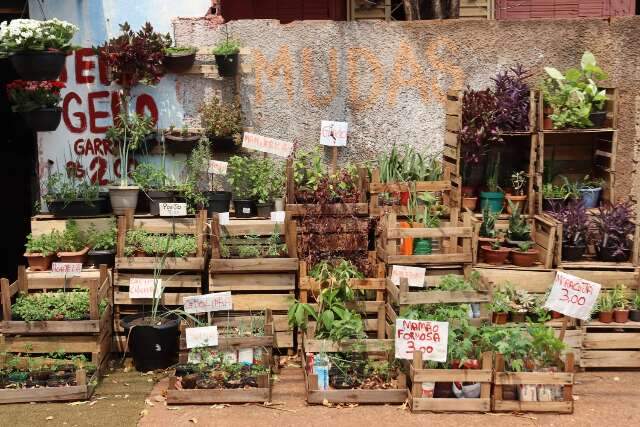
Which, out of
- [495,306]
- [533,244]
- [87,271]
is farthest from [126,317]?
[533,244]

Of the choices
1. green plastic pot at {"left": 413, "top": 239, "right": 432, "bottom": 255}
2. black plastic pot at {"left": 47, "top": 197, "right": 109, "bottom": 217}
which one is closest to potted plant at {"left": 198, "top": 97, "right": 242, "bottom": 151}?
black plastic pot at {"left": 47, "top": 197, "right": 109, "bottom": 217}

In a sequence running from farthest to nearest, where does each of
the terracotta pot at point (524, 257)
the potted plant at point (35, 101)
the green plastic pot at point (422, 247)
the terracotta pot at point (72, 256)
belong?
the terracotta pot at point (72, 256) → the terracotta pot at point (524, 257) → the potted plant at point (35, 101) → the green plastic pot at point (422, 247)

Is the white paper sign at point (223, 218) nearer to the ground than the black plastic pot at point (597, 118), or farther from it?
nearer to the ground

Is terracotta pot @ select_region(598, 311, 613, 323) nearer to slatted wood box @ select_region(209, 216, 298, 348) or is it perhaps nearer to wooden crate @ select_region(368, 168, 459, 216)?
wooden crate @ select_region(368, 168, 459, 216)

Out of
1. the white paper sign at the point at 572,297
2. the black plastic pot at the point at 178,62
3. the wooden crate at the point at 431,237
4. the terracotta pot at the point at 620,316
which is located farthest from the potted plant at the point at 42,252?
the terracotta pot at the point at 620,316

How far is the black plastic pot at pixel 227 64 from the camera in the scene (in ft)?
26.2

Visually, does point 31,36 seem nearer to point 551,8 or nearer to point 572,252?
point 572,252

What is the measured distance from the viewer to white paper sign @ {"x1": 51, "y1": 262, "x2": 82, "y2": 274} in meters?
7.44

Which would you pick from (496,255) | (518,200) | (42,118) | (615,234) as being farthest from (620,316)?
(42,118)

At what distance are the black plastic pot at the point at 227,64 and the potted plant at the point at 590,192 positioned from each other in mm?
3507

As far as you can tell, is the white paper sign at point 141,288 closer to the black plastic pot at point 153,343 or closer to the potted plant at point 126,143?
the black plastic pot at point 153,343

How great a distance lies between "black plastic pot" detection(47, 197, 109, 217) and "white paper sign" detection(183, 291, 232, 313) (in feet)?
5.01

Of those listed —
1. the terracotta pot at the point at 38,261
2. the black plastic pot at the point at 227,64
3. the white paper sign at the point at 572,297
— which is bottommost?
the white paper sign at the point at 572,297

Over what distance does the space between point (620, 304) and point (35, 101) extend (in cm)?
534
